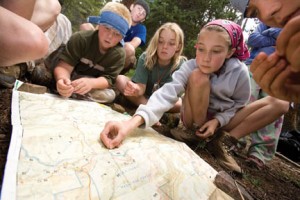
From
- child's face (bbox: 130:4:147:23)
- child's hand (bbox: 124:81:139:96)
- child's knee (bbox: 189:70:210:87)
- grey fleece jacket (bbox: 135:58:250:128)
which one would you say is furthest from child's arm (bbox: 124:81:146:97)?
child's face (bbox: 130:4:147:23)

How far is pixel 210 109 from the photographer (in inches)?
67.4

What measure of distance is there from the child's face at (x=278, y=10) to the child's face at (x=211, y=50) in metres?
0.73

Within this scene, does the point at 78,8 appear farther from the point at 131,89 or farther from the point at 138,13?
the point at 131,89

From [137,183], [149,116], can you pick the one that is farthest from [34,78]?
[137,183]

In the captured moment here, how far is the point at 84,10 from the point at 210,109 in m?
2.89

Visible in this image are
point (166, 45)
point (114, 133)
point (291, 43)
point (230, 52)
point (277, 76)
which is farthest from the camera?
point (166, 45)

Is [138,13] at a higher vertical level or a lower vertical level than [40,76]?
higher

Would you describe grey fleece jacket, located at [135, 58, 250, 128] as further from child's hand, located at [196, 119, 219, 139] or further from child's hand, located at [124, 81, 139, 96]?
child's hand, located at [124, 81, 139, 96]

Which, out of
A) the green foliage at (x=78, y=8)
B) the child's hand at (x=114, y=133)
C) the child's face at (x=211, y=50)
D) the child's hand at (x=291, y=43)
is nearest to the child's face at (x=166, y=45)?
the child's face at (x=211, y=50)

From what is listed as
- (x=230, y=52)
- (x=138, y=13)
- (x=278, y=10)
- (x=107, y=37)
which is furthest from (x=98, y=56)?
(x=278, y=10)

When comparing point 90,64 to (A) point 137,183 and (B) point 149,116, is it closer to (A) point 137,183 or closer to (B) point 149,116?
(B) point 149,116

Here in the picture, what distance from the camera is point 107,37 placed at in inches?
78.4

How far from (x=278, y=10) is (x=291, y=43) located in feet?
0.49

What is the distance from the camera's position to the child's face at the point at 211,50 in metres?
1.54
